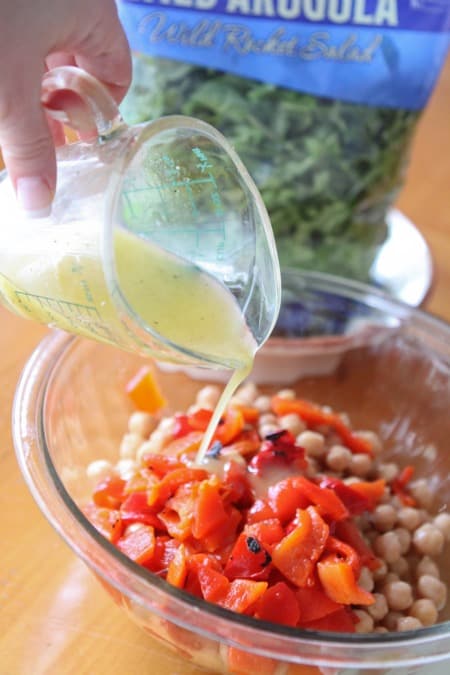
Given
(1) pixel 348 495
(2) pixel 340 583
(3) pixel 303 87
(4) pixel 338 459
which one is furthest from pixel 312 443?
(3) pixel 303 87

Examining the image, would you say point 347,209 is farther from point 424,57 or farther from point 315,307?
point 424,57

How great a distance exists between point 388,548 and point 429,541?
82 millimetres

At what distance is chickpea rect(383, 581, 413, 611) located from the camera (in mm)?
1180

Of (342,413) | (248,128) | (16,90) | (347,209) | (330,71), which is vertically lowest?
(342,413)

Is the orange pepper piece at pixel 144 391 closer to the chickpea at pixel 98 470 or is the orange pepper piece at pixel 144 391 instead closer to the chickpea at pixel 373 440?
the chickpea at pixel 98 470

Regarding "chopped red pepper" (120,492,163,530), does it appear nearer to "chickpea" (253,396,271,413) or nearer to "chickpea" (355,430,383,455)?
"chickpea" (253,396,271,413)

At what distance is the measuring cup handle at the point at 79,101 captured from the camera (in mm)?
843

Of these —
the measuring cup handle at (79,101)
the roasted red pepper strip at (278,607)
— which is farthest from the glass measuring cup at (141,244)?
the roasted red pepper strip at (278,607)

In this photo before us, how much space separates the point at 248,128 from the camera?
1.60m

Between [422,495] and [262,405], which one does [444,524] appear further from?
[262,405]

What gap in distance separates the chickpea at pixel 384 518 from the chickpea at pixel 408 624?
173mm

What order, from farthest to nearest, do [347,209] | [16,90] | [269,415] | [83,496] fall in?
[347,209] < [269,415] < [83,496] < [16,90]

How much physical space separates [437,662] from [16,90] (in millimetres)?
789

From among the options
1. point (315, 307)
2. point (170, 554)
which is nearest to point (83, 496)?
point (170, 554)
